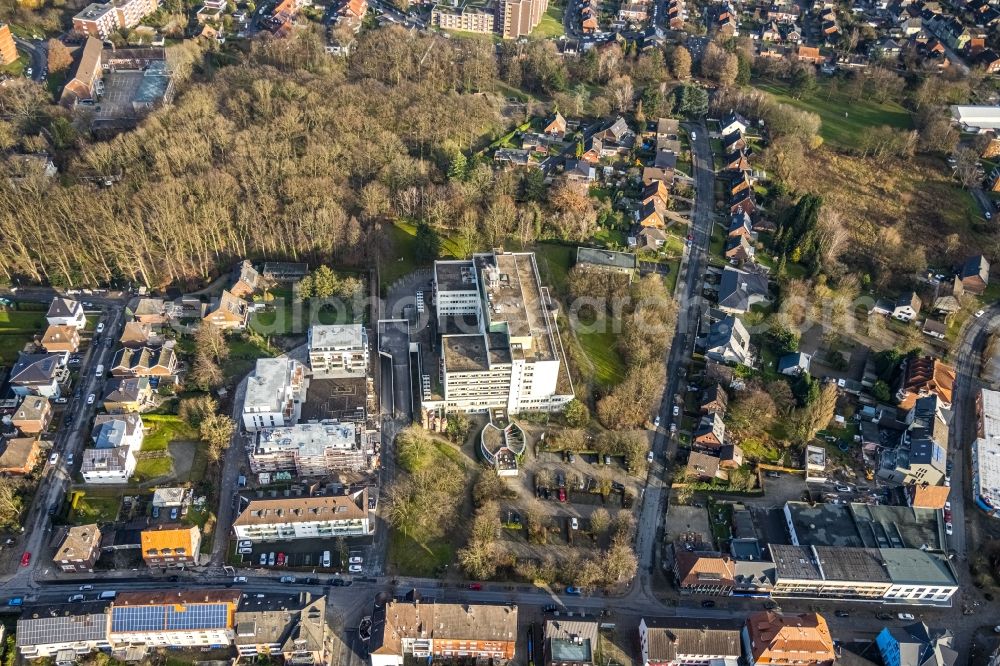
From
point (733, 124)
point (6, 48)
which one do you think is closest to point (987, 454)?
point (733, 124)

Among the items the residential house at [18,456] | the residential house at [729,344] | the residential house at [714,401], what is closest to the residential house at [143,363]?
the residential house at [18,456]

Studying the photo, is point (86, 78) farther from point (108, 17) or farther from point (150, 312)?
point (150, 312)

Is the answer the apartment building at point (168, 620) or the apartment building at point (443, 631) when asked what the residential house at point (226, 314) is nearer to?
the apartment building at point (168, 620)

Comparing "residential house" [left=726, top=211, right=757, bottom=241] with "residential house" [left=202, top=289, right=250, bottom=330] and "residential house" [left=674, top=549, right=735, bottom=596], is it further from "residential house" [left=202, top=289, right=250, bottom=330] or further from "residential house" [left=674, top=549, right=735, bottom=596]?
"residential house" [left=202, top=289, right=250, bottom=330]

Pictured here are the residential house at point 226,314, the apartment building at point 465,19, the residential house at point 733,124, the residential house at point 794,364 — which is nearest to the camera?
the residential house at point 794,364

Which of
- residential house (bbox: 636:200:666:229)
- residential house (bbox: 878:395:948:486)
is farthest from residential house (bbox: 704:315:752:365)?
residential house (bbox: 636:200:666:229)

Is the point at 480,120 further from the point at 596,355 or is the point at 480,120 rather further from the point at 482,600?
the point at 482,600

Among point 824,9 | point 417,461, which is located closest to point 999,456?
point 417,461
